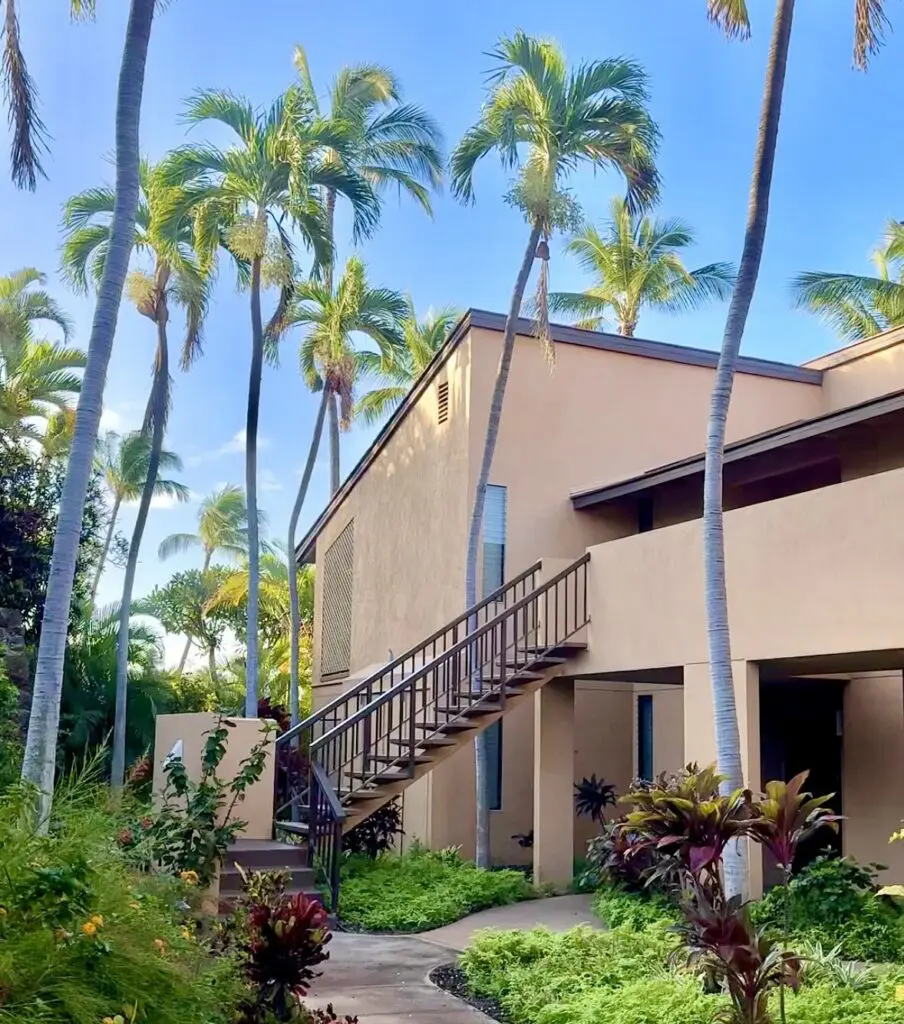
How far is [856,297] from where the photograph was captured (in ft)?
78.0

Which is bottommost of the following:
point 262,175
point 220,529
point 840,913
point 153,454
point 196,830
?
point 840,913

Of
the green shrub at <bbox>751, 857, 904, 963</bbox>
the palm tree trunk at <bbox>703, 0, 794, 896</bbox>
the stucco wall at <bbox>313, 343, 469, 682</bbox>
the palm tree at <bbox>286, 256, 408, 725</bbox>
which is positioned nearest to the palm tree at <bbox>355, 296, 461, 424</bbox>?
the palm tree at <bbox>286, 256, 408, 725</bbox>

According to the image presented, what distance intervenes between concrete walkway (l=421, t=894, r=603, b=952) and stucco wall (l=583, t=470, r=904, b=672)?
2.49 m

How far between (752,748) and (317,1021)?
17.1 ft

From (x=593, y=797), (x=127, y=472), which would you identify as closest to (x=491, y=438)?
(x=593, y=797)

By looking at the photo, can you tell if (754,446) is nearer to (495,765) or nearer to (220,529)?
(495,765)

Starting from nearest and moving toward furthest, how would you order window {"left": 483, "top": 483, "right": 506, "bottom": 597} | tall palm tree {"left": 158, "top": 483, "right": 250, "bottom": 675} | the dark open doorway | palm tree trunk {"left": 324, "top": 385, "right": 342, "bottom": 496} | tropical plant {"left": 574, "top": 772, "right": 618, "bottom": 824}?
the dark open doorway → tropical plant {"left": 574, "top": 772, "right": 618, "bottom": 824} → window {"left": 483, "top": 483, "right": 506, "bottom": 597} → palm tree trunk {"left": 324, "top": 385, "right": 342, "bottom": 496} → tall palm tree {"left": 158, "top": 483, "right": 250, "bottom": 675}

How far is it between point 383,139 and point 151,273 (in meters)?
5.28

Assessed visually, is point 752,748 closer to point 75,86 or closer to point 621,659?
point 621,659

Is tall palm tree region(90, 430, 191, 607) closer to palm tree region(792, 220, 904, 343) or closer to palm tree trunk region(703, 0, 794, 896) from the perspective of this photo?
palm tree region(792, 220, 904, 343)

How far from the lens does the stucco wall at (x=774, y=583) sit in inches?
342

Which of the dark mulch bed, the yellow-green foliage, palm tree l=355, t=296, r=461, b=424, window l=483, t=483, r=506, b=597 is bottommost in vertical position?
the dark mulch bed

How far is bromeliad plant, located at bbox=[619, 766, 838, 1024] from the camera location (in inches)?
227

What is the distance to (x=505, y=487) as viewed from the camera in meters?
14.9
